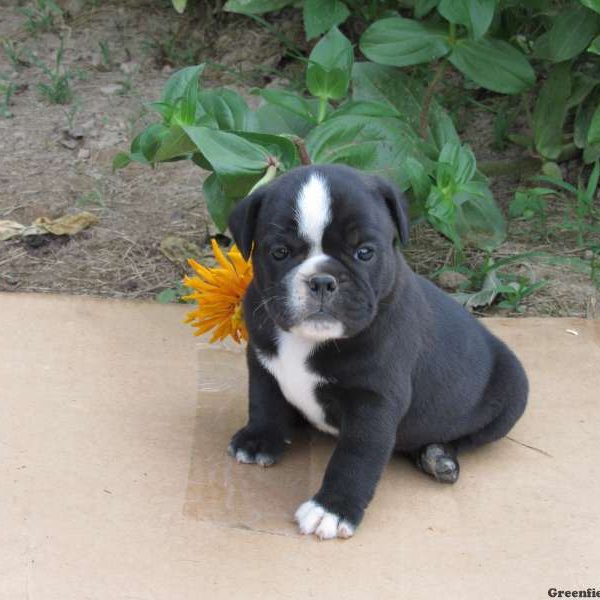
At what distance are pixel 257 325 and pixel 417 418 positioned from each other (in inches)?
22.0

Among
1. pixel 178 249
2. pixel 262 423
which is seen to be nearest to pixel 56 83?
pixel 178 249

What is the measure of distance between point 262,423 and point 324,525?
0.49 metres

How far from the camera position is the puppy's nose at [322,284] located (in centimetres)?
276

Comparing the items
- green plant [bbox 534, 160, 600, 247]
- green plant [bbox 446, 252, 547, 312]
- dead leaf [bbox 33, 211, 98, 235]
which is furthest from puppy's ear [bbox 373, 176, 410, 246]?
dead leaf [bbox 33, 211, 98, 235]

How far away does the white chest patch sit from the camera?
304 centimetres

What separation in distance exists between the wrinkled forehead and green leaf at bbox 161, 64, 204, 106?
3.46 feet

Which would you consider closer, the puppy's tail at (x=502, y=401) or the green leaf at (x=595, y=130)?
the puppy's tail at (x=502, y=401)

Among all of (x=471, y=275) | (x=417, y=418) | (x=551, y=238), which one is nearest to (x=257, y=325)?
(x=417, y=418)

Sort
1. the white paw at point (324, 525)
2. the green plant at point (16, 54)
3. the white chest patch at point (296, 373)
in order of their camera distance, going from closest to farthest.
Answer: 1. the white paw at point (324, 525)
2. the white chest patch at point (296, 373)
3. the green plant at point (16, 54)

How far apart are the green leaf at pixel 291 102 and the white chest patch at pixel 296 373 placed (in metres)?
1.17

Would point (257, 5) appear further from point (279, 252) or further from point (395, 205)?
point (279, 252)

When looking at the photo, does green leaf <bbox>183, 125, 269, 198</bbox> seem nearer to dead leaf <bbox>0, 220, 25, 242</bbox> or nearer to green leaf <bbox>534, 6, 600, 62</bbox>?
dead leaf <bbox>0, 220, 25, 242</bbox>

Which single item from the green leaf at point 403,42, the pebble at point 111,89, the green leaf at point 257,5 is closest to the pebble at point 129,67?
the pebble at point 111,89

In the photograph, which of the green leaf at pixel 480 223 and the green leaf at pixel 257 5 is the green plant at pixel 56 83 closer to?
the green leaf at pixel 257 5
